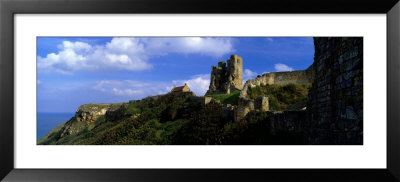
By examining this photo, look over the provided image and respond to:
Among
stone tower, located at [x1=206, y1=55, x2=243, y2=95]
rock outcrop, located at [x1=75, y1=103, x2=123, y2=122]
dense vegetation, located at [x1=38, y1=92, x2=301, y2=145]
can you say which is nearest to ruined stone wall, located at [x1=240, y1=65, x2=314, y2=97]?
dense vegetation, located at [x1=38, y1=92, x2=301, y2=145]

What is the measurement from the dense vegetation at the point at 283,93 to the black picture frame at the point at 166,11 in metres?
9.65

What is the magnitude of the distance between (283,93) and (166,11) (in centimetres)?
1226

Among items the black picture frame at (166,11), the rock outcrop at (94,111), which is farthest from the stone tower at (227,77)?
the black picture frame at (166,11)

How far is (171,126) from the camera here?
46.1 feet

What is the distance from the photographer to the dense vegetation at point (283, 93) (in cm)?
1440

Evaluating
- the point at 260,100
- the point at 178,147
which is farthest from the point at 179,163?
the point at 260,100

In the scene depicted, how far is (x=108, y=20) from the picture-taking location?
5.07 metres

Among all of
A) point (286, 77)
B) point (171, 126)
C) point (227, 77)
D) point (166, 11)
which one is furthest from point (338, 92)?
point (227, 77)

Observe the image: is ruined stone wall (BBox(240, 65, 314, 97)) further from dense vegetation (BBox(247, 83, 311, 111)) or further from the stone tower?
the stone tower

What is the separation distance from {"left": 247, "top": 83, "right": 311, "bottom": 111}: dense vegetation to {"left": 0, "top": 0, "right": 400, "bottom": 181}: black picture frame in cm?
965

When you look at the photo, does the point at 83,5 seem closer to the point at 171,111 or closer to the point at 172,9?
the point at 172,9

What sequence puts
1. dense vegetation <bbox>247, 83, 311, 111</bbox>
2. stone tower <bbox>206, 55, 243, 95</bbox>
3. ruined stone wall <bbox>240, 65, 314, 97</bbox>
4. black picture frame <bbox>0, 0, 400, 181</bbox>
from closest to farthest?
black picture frame <bbox>0, 0, 400, 181</bbox> → dense vegetation <bbox>247, 83, 311, 111</bbox> → ruined stone wall <bbox>240, 65, 314, 97</bbox> → stone tower <bbox>206, 55, 243, 95</bbox>

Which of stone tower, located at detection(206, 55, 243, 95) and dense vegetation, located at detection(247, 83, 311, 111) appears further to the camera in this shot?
stone tower, located at detection(206, 55, 243, 95)

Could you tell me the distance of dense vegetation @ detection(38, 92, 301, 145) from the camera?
9.88 m
